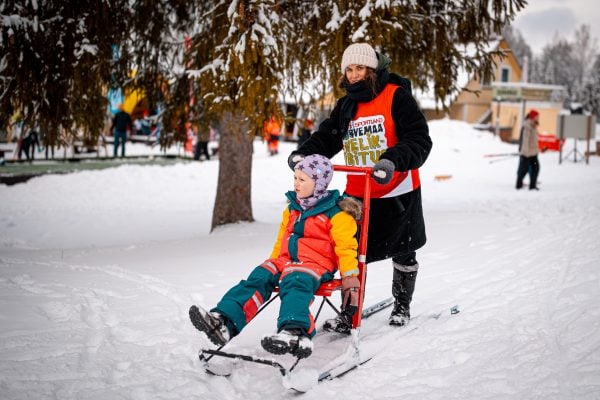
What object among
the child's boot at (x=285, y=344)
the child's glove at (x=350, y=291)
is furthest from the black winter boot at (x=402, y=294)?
the child's boot at (x=285, y=344)

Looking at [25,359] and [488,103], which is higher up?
[488,103]

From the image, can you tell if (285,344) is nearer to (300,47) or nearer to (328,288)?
(328,288)

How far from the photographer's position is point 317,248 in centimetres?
355

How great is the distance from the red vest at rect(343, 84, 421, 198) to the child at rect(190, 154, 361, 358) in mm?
435

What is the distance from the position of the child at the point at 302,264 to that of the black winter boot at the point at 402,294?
2.59ft

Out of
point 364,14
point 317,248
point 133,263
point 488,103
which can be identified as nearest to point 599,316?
point 317,248

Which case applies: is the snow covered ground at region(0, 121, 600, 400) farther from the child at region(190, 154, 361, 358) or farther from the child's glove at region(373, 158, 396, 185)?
the child's glove at region(373, 158, 396, 185)

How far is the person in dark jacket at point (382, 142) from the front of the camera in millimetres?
3809

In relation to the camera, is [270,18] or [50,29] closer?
[270,18]

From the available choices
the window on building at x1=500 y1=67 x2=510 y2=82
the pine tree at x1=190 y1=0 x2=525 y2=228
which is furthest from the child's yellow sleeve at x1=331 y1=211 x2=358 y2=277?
the window on building at x1=500 y1=67 x2=510 y2=82

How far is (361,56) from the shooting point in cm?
379

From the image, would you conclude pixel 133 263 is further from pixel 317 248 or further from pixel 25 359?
pixel 317 248

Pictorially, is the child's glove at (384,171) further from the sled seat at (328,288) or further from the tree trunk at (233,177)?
the tree trunk at (233,177)

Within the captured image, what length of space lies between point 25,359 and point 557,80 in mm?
86354
